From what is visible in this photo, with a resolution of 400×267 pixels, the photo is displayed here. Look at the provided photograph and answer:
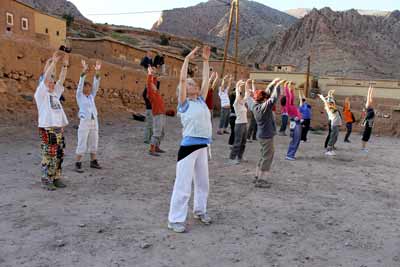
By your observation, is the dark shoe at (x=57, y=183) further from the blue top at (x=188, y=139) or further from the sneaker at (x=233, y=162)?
the sneaker at (x=233, y=162)

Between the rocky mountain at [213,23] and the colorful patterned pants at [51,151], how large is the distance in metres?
117

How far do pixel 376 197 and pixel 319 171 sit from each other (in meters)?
2.15

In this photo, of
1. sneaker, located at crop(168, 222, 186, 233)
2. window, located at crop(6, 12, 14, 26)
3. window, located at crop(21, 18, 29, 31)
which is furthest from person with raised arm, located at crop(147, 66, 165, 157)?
window, located at crop(21, 18, 29, 31)

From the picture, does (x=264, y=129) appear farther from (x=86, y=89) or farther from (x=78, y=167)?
(x=78, y=167)

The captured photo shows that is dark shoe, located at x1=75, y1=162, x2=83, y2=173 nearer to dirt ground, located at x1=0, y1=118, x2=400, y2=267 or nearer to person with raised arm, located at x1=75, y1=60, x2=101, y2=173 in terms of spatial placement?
person with raised arm, located at x1=75, y1=60, x2=101, y2=173

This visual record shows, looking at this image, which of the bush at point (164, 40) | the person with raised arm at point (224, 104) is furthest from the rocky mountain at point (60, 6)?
the person with raised arm at point (224, 104)

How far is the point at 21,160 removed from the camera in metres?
7.60

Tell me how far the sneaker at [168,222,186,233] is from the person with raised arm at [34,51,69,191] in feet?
7.09

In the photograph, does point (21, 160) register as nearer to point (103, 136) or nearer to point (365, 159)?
point (103, 136)

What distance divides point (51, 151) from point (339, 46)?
9917 centimetres

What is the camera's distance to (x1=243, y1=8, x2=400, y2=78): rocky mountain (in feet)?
288

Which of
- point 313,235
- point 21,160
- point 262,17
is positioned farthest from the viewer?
point 262,17

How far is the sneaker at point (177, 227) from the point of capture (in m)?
4.46

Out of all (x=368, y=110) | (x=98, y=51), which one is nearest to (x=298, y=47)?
(x=98, y=51)
